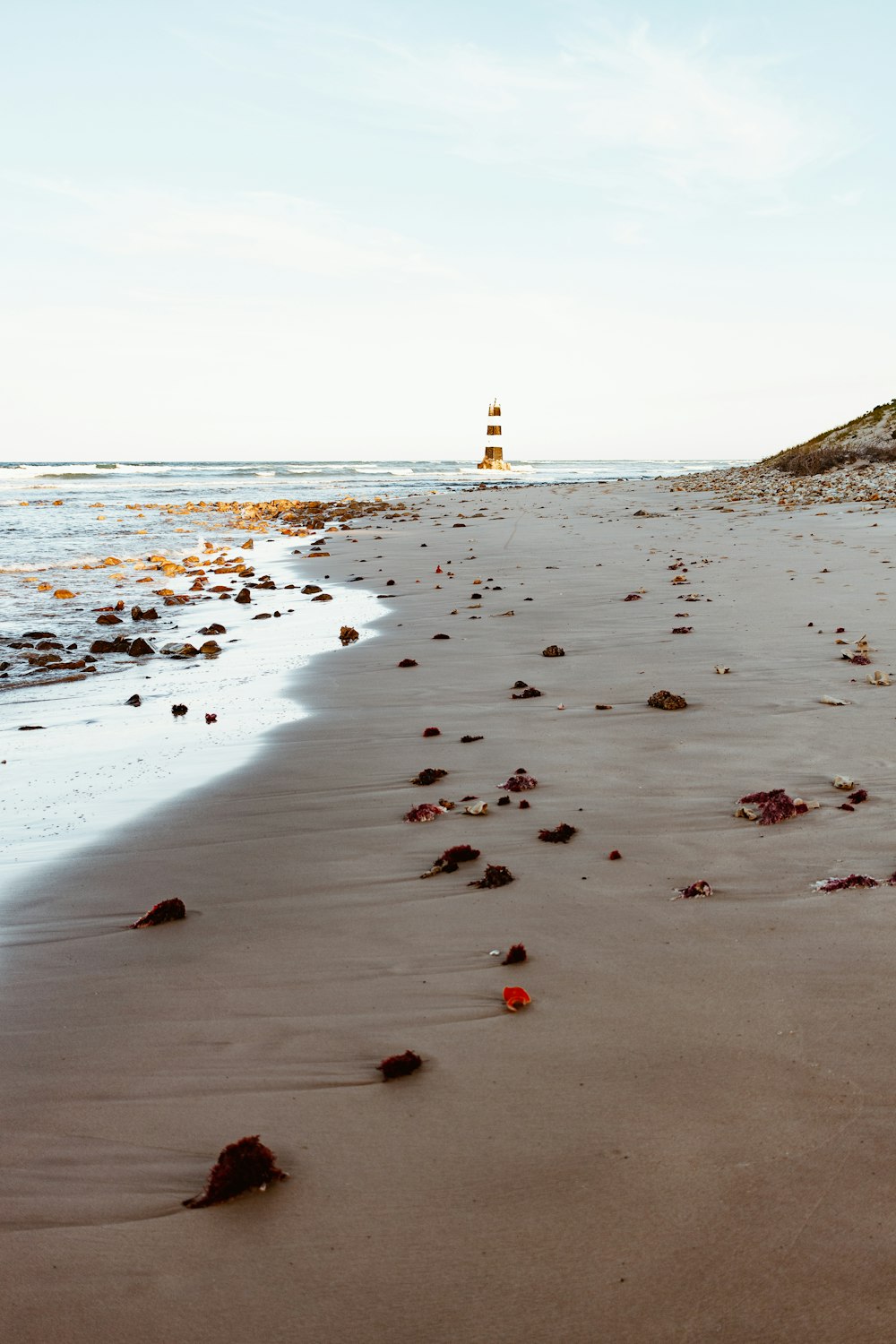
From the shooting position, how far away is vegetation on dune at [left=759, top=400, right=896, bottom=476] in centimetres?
2192

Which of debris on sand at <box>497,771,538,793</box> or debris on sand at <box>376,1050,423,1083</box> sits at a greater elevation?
debris on sand at <box>497,771,538,793</box>

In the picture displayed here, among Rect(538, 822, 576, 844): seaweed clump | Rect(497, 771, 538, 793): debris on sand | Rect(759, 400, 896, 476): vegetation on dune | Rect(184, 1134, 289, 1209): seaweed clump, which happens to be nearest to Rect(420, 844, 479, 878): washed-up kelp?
Rect(538, 822, 576, 844): seaweed clump

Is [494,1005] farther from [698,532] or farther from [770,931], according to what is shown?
[698,532]

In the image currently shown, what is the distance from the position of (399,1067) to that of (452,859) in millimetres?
1236

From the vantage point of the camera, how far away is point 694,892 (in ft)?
10.1

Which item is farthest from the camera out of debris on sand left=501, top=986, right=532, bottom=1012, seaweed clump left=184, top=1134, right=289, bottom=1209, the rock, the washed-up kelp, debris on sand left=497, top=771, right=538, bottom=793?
the rock

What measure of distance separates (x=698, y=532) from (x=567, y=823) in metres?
12.4

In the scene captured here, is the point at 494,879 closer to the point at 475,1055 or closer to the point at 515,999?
the point at 515,999

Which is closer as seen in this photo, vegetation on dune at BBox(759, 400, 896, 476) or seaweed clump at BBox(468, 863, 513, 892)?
seaweed clump at BBox(468, 863, 513, 892)

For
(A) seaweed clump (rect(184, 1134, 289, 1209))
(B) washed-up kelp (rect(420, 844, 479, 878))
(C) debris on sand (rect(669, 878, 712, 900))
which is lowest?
(A) seaweed clump (rect(184, 1134, 289, 1209))

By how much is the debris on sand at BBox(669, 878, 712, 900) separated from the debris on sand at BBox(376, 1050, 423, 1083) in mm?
1165

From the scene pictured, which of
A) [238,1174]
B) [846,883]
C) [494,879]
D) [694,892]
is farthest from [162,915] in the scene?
[846,883]

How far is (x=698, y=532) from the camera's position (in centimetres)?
1523

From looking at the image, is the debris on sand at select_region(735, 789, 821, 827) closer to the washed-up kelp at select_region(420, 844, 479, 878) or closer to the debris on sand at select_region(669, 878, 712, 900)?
the debris on sand at select_region(669, 878, 712, 900)
